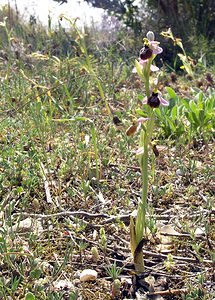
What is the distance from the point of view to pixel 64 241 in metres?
1.53

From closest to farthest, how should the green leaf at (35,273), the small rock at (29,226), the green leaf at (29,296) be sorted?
the green leaf at (29,296), the green leaf at (35,273), the small rock at (29,226)

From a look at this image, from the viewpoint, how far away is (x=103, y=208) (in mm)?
1752

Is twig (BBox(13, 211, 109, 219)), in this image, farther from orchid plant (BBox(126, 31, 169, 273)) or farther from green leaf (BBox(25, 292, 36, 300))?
green leaf (BBox(25, 292, 36, 300))

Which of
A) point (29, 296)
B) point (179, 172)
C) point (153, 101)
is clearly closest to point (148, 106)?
point (153, 101)

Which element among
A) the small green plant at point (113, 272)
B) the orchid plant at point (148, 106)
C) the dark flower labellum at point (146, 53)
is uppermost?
the dark flower labellum at point (146, 53)

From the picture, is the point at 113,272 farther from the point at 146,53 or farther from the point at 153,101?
the point at 146,53

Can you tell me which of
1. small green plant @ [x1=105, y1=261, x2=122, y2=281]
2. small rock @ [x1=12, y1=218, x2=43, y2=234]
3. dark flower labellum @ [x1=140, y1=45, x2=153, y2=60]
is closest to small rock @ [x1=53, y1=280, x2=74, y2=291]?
small green plant @ [x1=105, y1=261, x2=122, y2=281]

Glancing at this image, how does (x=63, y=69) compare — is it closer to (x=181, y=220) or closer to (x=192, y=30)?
(x=181, y=220)

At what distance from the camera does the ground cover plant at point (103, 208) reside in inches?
52.4

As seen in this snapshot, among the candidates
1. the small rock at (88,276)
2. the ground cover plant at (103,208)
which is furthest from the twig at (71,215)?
the small rock at (88,276)

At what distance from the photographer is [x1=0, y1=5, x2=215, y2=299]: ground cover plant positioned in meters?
1.33

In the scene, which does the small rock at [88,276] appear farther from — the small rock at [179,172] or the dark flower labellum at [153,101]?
the small rock at [179,172]

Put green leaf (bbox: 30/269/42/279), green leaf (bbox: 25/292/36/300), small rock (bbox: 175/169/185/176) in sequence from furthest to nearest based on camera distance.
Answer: small rock (bbox: 175/169/185/176)
green leaf (bbox: 30/269/42/279)
green leaf (bbox: 25/292/36/300)

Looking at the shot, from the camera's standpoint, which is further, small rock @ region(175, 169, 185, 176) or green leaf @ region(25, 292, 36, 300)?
small rock @ region(175, 169, 185, 176)
